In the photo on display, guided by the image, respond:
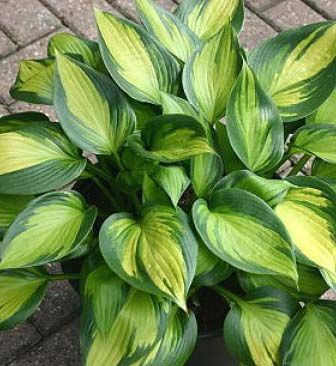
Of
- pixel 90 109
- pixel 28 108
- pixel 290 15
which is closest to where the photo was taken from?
pixel 90 109

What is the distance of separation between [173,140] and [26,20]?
49.0 inches

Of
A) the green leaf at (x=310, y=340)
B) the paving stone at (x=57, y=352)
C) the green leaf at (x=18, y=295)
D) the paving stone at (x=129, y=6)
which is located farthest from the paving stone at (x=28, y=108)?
the green leaf at (x=310, y=340)

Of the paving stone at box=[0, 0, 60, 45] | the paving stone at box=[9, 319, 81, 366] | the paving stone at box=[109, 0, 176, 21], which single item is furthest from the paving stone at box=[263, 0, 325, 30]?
the paving stone at box=[9, 319, 81, 366]

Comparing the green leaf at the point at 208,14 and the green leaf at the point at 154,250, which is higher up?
the green leaf at the point at 208,14

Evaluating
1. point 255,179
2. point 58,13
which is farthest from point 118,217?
point 58,13

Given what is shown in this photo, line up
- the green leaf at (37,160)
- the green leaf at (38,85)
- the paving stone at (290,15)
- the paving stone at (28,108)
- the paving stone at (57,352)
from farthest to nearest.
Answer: the paving stone at (290,15)
the paving stone at (28,108)
the paving stone at (57,352)
the green leaf at (38,85)
the green leaf at (37,160)

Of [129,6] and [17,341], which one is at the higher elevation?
[129,6]

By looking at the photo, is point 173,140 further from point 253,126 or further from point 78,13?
point 78,13

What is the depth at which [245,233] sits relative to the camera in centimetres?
112

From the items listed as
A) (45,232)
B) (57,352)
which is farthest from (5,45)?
(45,232)

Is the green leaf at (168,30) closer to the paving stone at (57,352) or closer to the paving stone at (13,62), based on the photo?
the paving stone at (57,352)

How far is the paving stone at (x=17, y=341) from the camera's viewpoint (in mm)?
1662

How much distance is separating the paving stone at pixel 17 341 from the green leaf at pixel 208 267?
0.66 meters

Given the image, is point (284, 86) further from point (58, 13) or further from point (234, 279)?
point (58, 13)
